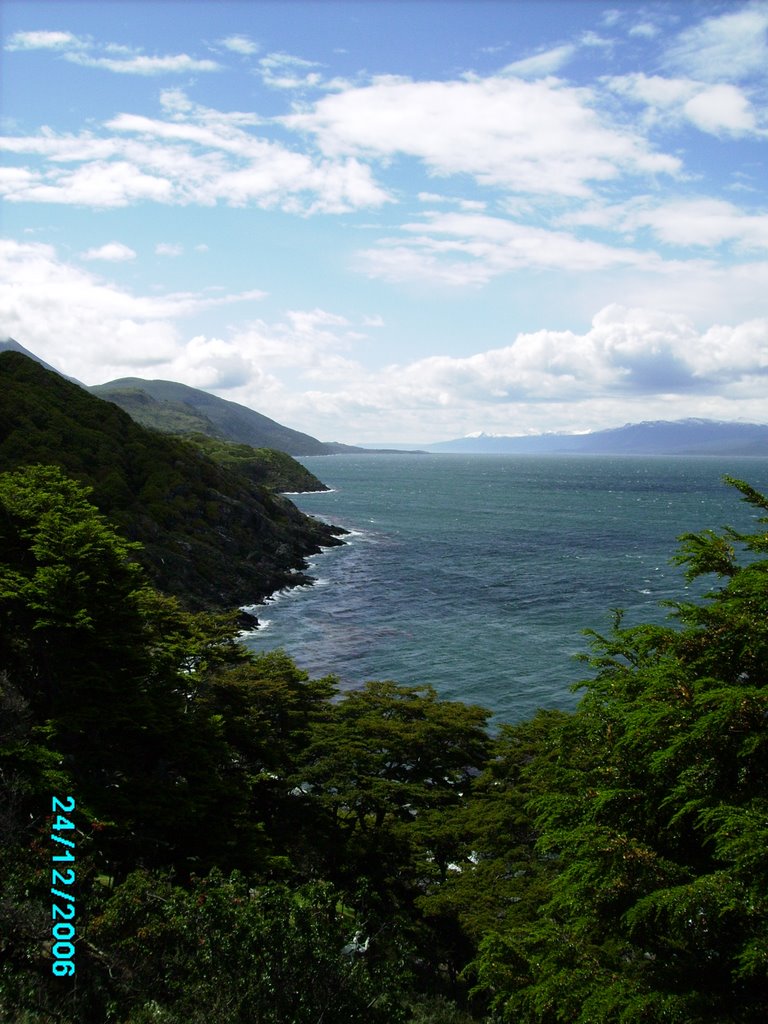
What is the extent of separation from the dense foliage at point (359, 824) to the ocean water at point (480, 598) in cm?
782

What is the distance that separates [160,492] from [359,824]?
53728mm

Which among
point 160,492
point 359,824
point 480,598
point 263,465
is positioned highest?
point 263,465

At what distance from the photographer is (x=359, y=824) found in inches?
978

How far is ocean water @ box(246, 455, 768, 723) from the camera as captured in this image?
46.8 metres

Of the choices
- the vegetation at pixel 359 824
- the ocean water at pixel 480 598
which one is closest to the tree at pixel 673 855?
the vegetation at pixel 359 824

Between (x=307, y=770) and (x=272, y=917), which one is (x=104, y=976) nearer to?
(x=272, y=917)

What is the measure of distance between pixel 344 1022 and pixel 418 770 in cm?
1495

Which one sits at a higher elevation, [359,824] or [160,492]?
[160,492]

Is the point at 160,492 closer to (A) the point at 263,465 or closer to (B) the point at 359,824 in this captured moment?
(B) the point at 359,824

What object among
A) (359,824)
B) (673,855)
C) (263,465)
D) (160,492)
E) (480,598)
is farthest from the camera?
(263,465)

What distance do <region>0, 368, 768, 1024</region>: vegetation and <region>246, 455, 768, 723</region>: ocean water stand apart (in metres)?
8.00

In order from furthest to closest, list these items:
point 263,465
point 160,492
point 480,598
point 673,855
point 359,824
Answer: point 263,465
point 160,492
point 480,598
point 359,824
point 673,855

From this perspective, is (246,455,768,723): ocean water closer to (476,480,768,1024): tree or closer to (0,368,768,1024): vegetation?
(476,480,768,1024): tree

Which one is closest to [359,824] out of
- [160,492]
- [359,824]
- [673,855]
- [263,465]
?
[359,824]
